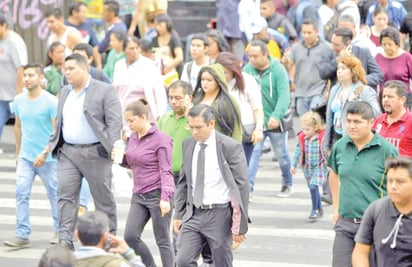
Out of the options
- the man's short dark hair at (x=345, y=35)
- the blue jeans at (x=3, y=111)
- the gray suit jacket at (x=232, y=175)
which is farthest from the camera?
the blue jeans at (x=3, y=111)

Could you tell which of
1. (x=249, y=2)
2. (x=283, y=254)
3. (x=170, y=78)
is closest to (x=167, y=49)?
(x=170, y=78)

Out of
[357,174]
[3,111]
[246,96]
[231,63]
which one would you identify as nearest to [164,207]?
[357,174]

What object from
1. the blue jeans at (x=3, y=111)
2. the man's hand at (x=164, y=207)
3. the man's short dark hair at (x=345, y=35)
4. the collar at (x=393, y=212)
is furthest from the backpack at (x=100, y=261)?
the blue jeans at (x=3, y=111)

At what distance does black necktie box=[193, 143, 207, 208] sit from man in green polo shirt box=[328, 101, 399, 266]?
1.23 meters

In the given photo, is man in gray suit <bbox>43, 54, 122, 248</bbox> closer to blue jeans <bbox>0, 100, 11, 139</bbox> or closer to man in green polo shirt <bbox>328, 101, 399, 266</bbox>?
man in green polo shirt <bbox>328, 101, 399, 266</bbox>

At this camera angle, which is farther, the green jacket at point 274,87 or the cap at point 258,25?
the cap at point 258,25

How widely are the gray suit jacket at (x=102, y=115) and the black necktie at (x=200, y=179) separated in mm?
1763

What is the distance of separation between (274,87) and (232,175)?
198 inches

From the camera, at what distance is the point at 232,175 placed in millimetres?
10023

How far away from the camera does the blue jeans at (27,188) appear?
12844 millimetres

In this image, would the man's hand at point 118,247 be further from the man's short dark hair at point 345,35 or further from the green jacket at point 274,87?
the man's short dark hair at point 345,35

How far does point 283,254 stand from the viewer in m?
12.2

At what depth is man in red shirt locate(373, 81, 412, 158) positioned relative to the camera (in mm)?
10906

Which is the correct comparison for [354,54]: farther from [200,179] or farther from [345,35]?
[200,179]
